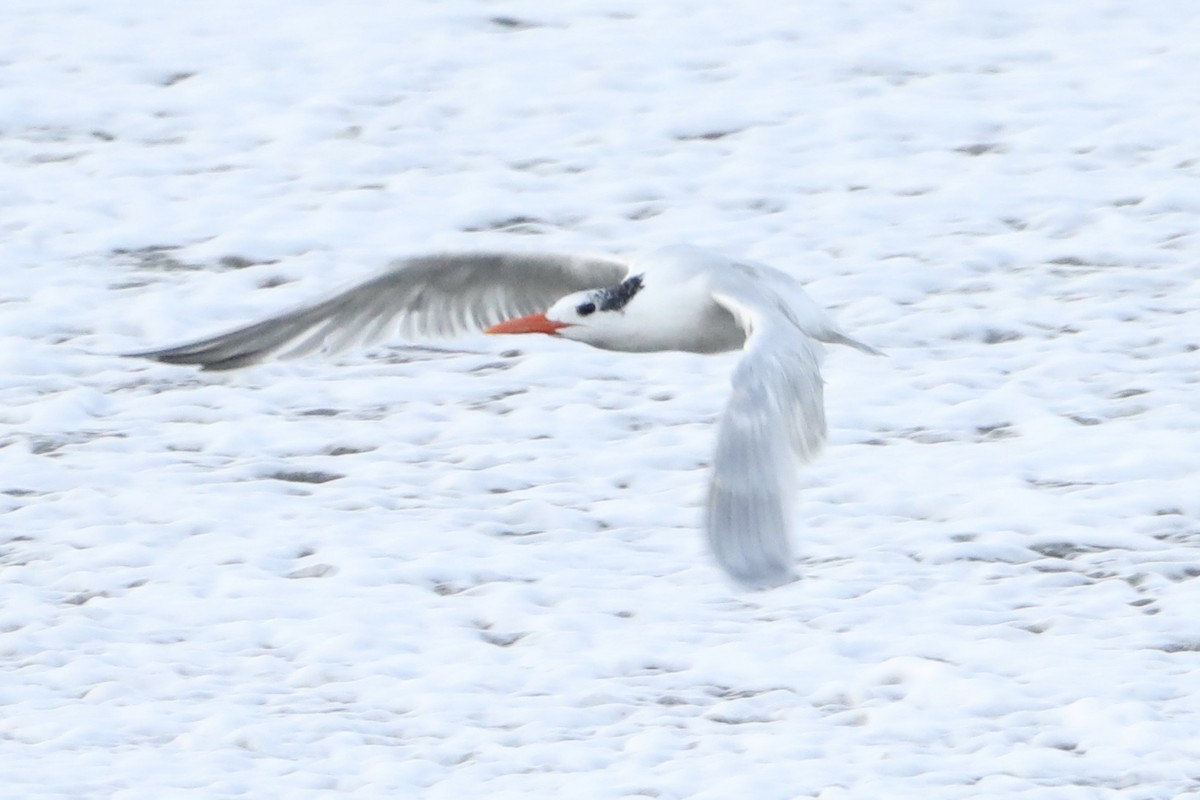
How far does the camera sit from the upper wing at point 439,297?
642 centimetres

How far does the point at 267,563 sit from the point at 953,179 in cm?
415

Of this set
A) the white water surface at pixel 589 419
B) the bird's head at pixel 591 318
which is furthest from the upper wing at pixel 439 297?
the bird's head at pixel 591 318

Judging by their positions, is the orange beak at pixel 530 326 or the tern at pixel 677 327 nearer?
the tern at pixel 677 327

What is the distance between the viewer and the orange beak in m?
6.16

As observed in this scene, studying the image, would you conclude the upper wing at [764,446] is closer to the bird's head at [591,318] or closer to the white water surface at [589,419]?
the bird's head at [591,318]

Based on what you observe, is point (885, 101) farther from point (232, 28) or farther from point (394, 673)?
point (394, 673)

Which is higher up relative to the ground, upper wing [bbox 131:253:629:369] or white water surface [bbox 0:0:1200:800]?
upper wing [bbox 131:253:629:369]

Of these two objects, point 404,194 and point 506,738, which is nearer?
point 506,738

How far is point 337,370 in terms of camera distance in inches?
319

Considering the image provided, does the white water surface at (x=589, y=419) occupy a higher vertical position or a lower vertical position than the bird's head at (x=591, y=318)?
lower

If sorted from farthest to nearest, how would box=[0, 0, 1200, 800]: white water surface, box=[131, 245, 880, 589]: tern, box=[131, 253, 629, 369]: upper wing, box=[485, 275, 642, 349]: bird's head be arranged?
box=[131, 253, 629, 369]: upper wing → box=[485, 275, 642, 349]: bird's head → box=[0, 0, 1200, 800]: white water surface → box=[131, 245, 880, 589]: tern

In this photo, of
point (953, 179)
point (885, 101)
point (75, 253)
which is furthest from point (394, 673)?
point (885, 101)

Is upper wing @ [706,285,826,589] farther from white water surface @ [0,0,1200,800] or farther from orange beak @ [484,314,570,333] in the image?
white water surface @ [0,0,1200,800]

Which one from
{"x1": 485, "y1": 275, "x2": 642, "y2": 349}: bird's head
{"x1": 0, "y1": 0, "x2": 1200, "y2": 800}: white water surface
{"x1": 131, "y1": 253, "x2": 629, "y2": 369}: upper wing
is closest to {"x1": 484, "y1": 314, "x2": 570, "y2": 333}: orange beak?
{"x1": 485, "y1": 275, "x2": 642, "y2": 349}: bird's head
